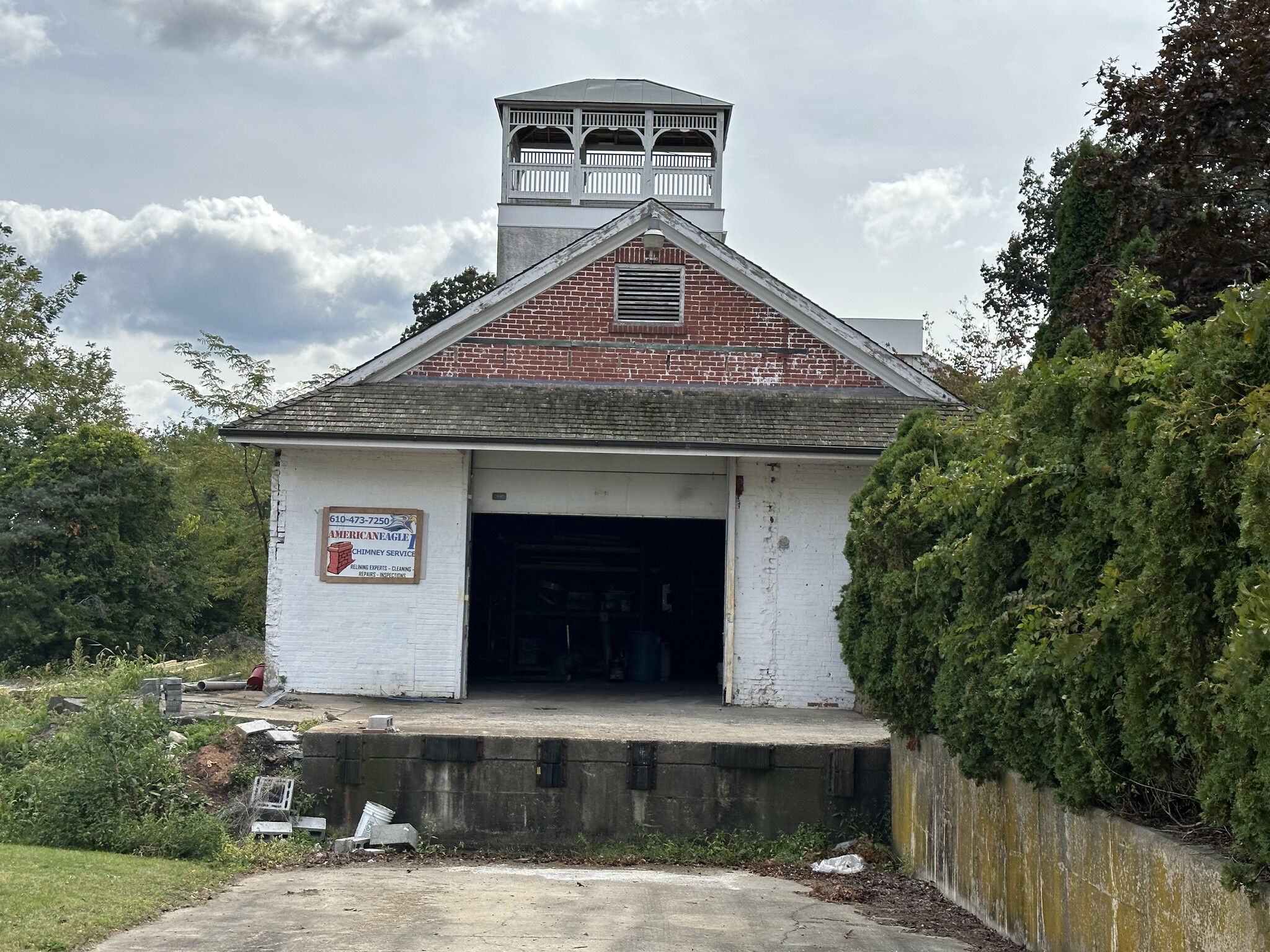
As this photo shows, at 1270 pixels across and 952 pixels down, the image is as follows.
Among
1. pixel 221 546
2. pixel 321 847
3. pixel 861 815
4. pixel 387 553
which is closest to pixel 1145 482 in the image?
pixel 861 815

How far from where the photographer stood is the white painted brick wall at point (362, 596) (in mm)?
15828

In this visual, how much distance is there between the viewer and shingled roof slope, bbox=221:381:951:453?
15414 mm

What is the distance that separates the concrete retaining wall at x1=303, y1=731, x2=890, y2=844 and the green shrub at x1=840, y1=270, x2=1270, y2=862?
2220 mm

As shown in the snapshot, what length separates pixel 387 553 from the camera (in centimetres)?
1600

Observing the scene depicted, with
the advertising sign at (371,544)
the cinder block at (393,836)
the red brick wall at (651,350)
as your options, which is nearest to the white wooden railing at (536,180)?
the red brick wall at (651,350)

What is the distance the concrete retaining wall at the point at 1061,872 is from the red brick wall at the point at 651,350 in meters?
7.21

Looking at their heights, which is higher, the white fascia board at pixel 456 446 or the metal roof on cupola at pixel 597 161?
the metal roof on cupola at pixel 597 161

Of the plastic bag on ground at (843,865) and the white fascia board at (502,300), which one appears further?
the white fascia board at (502,300)

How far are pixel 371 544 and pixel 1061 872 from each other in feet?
34.9

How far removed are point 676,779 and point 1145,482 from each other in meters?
7.40

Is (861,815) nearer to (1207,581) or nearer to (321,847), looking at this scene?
(321,847)

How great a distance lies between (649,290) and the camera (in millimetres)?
17281

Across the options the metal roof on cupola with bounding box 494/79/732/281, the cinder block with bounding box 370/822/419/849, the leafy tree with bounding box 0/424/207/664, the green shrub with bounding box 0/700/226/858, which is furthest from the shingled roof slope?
the leafy tree with bounding box 0/424/207/664

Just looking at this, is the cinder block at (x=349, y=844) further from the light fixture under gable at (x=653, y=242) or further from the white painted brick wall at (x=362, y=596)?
the light fixture under gable at (x=653, y=242)
